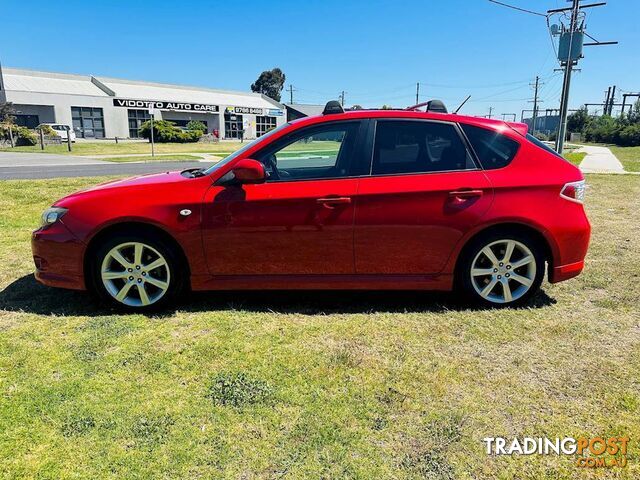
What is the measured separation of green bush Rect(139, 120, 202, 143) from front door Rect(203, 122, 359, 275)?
1674 inches

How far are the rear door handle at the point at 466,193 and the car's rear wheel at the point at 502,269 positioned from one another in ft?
1.21

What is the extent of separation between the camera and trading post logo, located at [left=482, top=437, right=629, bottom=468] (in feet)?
7.36

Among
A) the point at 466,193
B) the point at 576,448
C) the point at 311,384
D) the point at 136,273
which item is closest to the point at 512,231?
the point at 466,193

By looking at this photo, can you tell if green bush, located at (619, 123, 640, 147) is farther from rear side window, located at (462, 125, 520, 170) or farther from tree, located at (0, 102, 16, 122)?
tree, located at (0, 102, 16, 122)

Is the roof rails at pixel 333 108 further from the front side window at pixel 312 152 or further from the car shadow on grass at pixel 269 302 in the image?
the car shadow on grass at pixel 269 302

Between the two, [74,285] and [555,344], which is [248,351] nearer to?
[74,285]

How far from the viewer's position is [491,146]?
12.8 ft

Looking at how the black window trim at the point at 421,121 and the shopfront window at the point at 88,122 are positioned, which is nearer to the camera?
the black window trim at the point at 421,121

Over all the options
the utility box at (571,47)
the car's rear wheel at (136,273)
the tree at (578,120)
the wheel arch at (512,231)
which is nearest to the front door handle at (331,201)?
the wheel arch at (512,231)

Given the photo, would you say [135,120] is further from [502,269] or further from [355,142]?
[502,269]

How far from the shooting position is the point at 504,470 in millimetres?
2174

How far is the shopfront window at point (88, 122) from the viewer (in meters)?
47.0

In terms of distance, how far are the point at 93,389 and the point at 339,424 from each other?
149cm

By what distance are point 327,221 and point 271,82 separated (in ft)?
348
